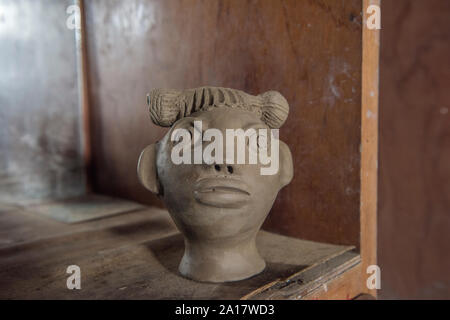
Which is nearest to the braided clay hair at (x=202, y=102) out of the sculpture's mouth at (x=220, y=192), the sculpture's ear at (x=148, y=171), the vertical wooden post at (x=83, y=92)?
the sculpture's ear at (x=148, y=171)

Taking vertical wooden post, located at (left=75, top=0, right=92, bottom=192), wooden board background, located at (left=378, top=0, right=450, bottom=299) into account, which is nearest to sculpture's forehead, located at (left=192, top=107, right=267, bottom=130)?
wooden board background, located at (left=378, top=0, right=450, bottom=299)

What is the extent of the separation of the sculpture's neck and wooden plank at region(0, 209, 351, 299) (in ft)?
0.08

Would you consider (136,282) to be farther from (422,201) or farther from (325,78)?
(422,201)

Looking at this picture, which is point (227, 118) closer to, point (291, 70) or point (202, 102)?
point (202, 102)

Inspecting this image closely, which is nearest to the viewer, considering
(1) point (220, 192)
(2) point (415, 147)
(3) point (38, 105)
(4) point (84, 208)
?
(1) point (220, 192)

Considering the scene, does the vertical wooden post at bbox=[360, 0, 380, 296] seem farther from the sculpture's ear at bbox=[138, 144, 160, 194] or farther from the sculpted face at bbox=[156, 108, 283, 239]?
the sculpture's ear at bbox=[138, 144, 160, 194]

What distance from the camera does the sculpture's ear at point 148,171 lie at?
1268 millimetres

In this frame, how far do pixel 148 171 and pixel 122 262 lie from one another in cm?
48

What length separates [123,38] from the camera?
2.62 metres

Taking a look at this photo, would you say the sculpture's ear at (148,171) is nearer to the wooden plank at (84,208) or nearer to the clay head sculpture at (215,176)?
the clay head sculpture at (215,176)

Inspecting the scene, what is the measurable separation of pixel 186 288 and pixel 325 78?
3.31 feet

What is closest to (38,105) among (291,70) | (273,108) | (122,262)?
(122,262)

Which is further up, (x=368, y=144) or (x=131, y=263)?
(x=368, y=144)

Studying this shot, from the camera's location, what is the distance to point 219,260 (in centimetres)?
126
